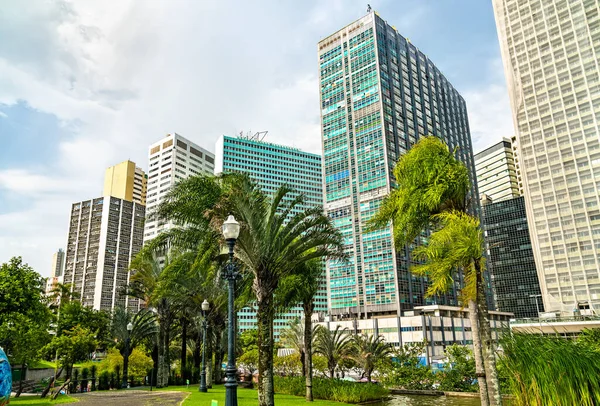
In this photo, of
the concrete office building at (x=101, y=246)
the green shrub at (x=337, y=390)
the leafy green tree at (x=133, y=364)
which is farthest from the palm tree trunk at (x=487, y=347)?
the concrete office building at (x=101, y=246)

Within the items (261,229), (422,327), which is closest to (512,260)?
(422,327)

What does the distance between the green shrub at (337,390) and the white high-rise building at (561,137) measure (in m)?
72.4

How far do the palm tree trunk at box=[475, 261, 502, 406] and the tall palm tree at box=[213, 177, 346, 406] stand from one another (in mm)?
6706

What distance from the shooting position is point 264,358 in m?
17.2

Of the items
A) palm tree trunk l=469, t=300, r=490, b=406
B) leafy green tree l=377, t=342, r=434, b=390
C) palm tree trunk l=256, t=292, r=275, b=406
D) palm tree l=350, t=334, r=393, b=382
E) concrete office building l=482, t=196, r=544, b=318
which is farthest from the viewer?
concrete office building l=482, t=196, r=544, b=318

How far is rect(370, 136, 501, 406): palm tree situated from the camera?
1306cm

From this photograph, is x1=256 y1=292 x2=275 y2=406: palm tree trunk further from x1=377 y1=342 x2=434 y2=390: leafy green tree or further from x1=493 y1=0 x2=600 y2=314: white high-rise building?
x1=493 y1=0 x2=600 y2=314: white high-rise building

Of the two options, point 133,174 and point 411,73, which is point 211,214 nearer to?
point 411,73

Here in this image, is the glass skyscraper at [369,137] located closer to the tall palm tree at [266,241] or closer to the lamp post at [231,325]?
the tall palm tree at [266,241]

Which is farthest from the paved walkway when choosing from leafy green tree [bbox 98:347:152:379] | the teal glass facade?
the teal glass facade

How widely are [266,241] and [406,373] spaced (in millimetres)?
22487

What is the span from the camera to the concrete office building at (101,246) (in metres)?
144

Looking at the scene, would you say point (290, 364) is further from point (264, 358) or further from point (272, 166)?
point (272, 166)

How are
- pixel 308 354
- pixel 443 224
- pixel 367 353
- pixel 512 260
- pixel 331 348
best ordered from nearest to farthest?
pixel 443 224 < pixel 308 354 < pixel 367 353 < pixel 331 348 < pixel 512 260
